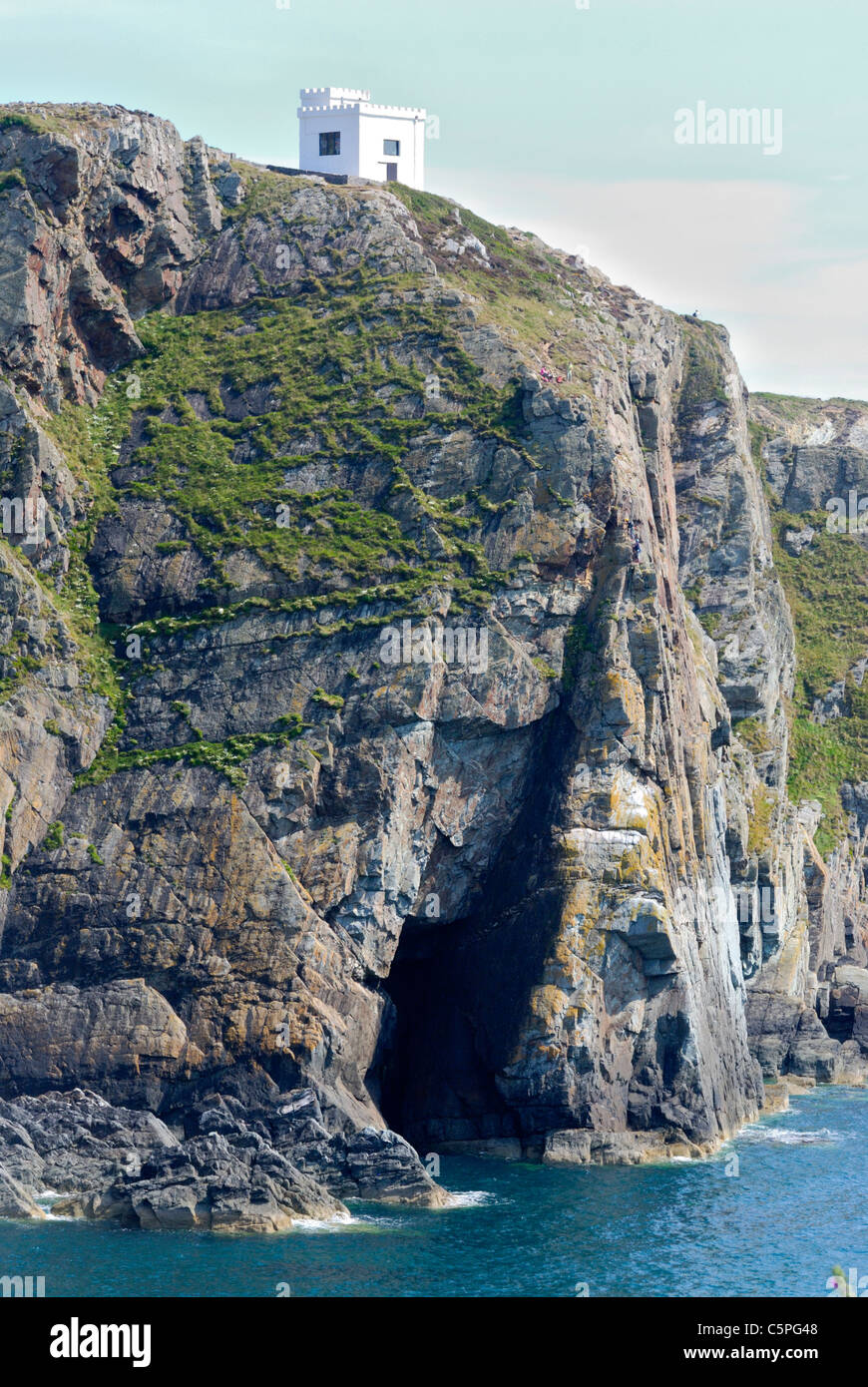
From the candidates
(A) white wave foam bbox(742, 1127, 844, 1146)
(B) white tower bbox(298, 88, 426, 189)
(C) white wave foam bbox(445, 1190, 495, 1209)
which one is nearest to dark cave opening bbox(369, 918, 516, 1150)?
(C) white wave foam bbox(445, 1190, 495, 1209)

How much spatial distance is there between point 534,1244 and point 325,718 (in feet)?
79.6

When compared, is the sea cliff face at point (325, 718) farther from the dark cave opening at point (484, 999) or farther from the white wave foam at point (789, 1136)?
the white wave foam at point (789, 1136)

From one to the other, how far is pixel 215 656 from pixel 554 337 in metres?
26.4

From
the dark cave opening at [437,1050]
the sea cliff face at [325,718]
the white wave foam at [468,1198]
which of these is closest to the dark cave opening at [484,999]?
the dark cave opening at [437,1050]

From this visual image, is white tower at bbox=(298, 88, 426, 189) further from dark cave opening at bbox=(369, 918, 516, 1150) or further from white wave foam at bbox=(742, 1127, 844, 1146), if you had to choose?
white wave foam at bbox=(742, 1127, 844, 1146)

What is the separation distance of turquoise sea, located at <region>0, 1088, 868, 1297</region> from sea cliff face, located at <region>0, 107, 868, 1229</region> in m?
2.53

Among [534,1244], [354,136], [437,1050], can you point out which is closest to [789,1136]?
[437,1050]

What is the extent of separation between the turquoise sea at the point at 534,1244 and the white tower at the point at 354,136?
56.1 metres

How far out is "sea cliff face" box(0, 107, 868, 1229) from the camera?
76562 millimetres

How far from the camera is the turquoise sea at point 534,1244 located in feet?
203

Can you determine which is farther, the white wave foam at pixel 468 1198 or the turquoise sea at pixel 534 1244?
the white wave foam at pixel 468 1198

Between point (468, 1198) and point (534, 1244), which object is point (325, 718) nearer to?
point (468, 1198)

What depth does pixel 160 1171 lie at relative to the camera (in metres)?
70.1

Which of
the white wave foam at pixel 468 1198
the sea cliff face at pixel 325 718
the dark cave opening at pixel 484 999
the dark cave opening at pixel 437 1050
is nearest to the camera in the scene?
the white wave foam at pixel 468 1198
